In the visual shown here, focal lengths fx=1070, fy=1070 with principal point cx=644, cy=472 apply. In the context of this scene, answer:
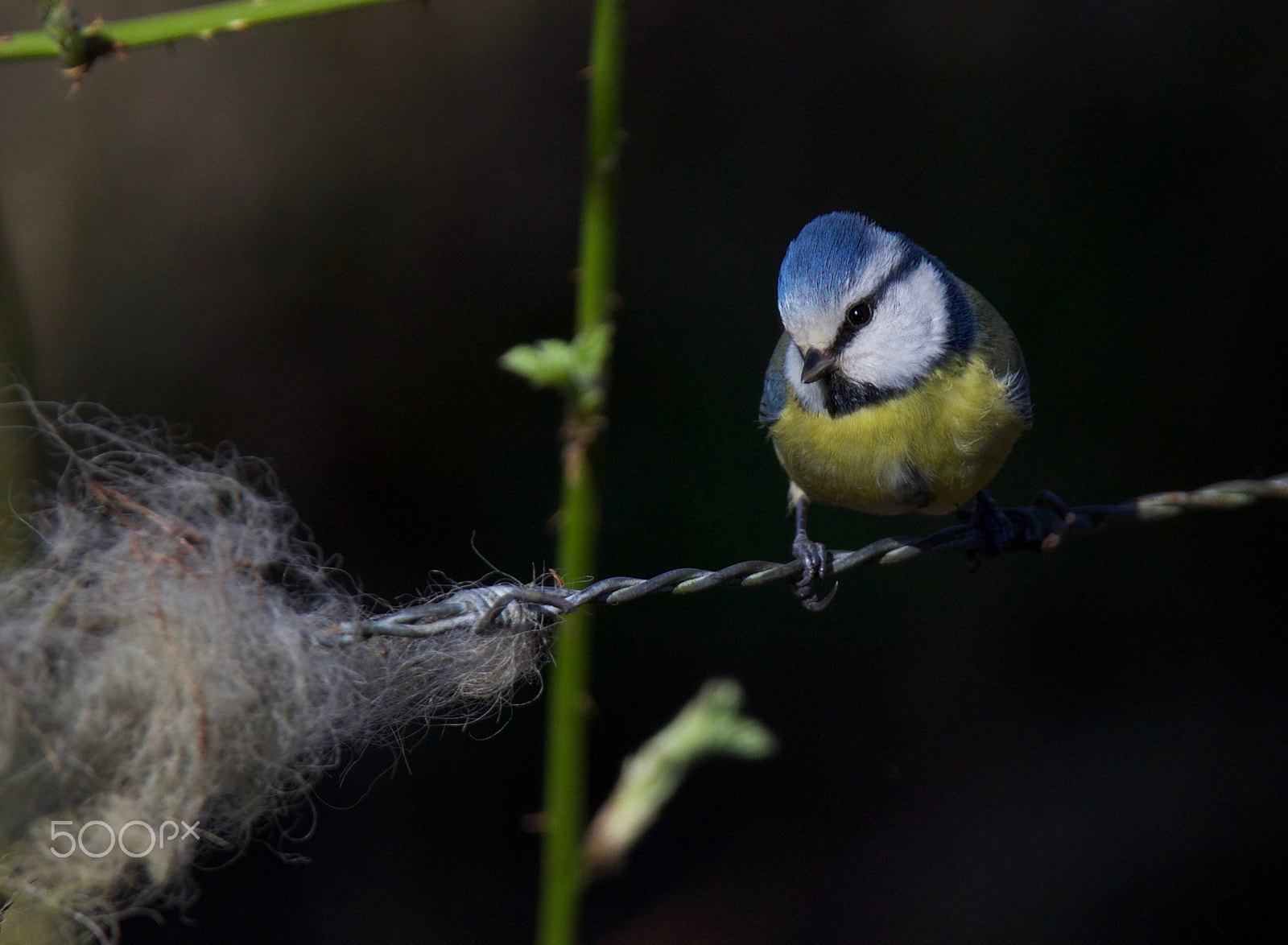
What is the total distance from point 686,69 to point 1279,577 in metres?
2.92

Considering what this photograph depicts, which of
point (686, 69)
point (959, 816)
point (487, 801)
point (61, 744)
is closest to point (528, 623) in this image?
point (61, 744)

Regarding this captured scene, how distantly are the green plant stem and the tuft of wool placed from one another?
401 mm

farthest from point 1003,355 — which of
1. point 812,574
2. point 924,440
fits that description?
point 812,574

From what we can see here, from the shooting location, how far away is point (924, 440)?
1.93 m

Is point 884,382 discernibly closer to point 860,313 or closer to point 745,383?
point 860,313

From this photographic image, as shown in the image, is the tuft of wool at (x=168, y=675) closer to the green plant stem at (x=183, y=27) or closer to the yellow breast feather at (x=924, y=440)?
the green plant stem at (x=183, y=27)

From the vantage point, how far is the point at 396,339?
12.2 feet

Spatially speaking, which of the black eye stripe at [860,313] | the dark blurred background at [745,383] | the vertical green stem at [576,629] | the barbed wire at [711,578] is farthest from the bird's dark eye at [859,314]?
the dark blurred background at [745,383]

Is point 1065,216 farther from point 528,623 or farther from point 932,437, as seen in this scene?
point 528,623

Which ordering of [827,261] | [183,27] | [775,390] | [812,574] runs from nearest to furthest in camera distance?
[183,27], [827,261], [812,574], [775,390]

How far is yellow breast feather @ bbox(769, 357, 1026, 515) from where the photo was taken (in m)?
1.94

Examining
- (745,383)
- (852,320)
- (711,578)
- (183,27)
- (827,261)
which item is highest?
(183,27)

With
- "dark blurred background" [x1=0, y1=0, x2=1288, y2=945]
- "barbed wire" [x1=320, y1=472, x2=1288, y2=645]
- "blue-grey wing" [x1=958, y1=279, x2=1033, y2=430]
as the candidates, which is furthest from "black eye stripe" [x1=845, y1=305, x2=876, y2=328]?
"dark blurred background" [x1=0, y1=0, x2=1288, y2=945]

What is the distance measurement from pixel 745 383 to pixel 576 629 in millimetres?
3332
